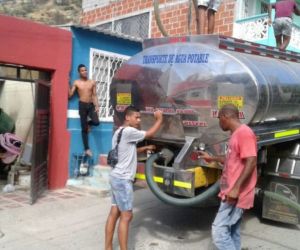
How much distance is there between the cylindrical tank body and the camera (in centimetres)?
461

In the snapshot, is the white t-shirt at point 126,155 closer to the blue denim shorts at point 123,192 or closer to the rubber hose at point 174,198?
the blue denim shorts at point 123,192

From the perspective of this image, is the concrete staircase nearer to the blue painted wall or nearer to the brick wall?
the blue painted wall

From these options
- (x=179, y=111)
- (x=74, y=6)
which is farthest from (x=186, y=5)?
(x=74, y=6)

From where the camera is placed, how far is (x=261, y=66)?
4.99 metres

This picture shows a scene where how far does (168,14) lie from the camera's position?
14.3 metres

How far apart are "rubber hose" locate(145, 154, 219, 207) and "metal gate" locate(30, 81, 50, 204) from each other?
7.48ft

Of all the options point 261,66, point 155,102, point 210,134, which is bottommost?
point 210,134

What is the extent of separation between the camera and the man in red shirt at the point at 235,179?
3.79m

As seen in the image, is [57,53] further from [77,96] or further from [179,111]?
[179,111]

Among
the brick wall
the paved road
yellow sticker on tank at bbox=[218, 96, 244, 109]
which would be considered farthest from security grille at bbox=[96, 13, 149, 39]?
yellow sticker on tank at bbox=[218, 96, 244, 109]

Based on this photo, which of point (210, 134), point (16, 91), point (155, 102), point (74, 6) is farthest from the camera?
point (74, 6)

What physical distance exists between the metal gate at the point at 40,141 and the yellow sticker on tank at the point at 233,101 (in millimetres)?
3208

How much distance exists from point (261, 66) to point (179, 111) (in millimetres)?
1051

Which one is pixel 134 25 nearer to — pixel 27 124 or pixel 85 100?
pixel 27 124
